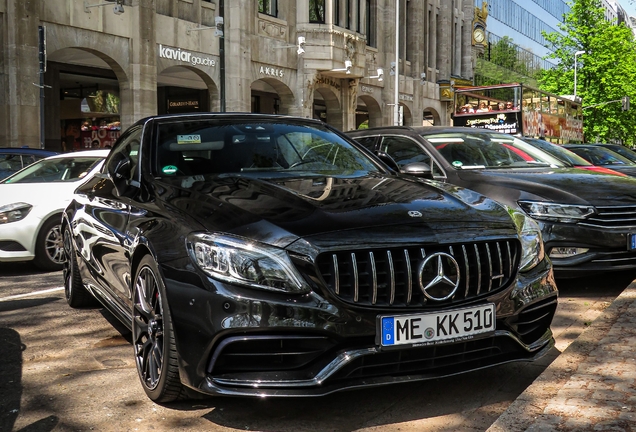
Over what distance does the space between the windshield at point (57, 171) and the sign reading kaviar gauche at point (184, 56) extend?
49.5 ft

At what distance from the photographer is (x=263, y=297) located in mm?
3254

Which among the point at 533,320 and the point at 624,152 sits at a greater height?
the point at 624,152

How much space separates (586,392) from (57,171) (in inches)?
292

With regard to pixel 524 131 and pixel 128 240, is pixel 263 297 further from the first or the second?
pixel 524 131

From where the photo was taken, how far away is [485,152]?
8109 millimetres

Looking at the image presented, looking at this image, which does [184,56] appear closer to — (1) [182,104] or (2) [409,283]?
(1) [182,104]

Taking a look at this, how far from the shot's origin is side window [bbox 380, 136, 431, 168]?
315 inches

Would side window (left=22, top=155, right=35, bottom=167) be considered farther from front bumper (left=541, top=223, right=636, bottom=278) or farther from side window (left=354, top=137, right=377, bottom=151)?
front bumper (left=541, top=223, right=636, bottom=278)

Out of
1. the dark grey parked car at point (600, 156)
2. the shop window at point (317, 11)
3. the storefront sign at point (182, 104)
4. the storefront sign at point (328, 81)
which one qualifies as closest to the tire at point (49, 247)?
the dark grey parked car at point (600, 156)

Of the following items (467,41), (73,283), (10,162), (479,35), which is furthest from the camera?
(479,35)

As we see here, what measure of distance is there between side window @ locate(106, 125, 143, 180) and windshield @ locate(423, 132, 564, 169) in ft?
11.3

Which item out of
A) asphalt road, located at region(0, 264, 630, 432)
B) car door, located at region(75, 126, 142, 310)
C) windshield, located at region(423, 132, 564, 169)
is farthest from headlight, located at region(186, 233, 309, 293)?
windshield, located at region(423, 132, 564, 169)

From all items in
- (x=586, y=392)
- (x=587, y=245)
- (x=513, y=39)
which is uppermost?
(x=513, y=39)

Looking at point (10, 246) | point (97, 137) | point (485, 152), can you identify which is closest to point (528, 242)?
point (485, 152)
